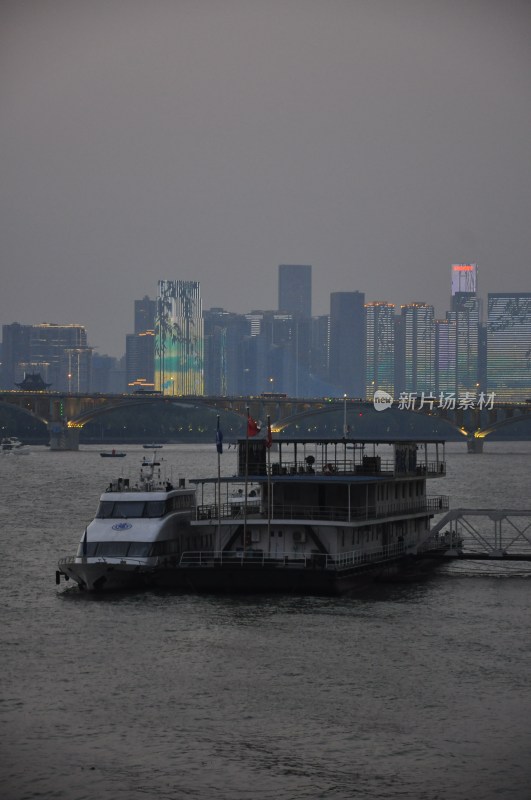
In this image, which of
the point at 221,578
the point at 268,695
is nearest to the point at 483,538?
the point at 221,578

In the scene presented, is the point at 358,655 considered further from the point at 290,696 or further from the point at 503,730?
the point at 503,730

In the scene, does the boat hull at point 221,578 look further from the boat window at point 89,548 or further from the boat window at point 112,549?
the boat window at point 112,549

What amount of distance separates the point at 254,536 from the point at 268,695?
18646mm

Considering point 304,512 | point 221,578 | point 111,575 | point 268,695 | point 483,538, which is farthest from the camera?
point 483,538

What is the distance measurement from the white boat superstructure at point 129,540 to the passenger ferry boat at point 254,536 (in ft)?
0.15

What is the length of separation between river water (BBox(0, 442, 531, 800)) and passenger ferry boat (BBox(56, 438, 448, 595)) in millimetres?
1134

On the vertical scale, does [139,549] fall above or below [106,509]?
below

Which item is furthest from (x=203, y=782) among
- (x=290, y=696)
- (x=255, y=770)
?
(x=290, y=696)

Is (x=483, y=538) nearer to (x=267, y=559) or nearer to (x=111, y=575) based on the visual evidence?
(x=267, y=559)

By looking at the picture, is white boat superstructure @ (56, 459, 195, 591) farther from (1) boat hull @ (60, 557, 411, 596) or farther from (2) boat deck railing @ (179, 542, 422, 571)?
(2) boat deck railing @ (179, 542, 422, 571)

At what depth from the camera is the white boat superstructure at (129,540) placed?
206 ft

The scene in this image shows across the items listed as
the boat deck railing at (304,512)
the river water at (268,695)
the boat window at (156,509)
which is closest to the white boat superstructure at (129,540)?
the boat window at (156,509)

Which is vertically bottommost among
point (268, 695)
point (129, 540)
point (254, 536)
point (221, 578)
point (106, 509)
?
point (268, 695)

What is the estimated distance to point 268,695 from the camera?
4566cm
